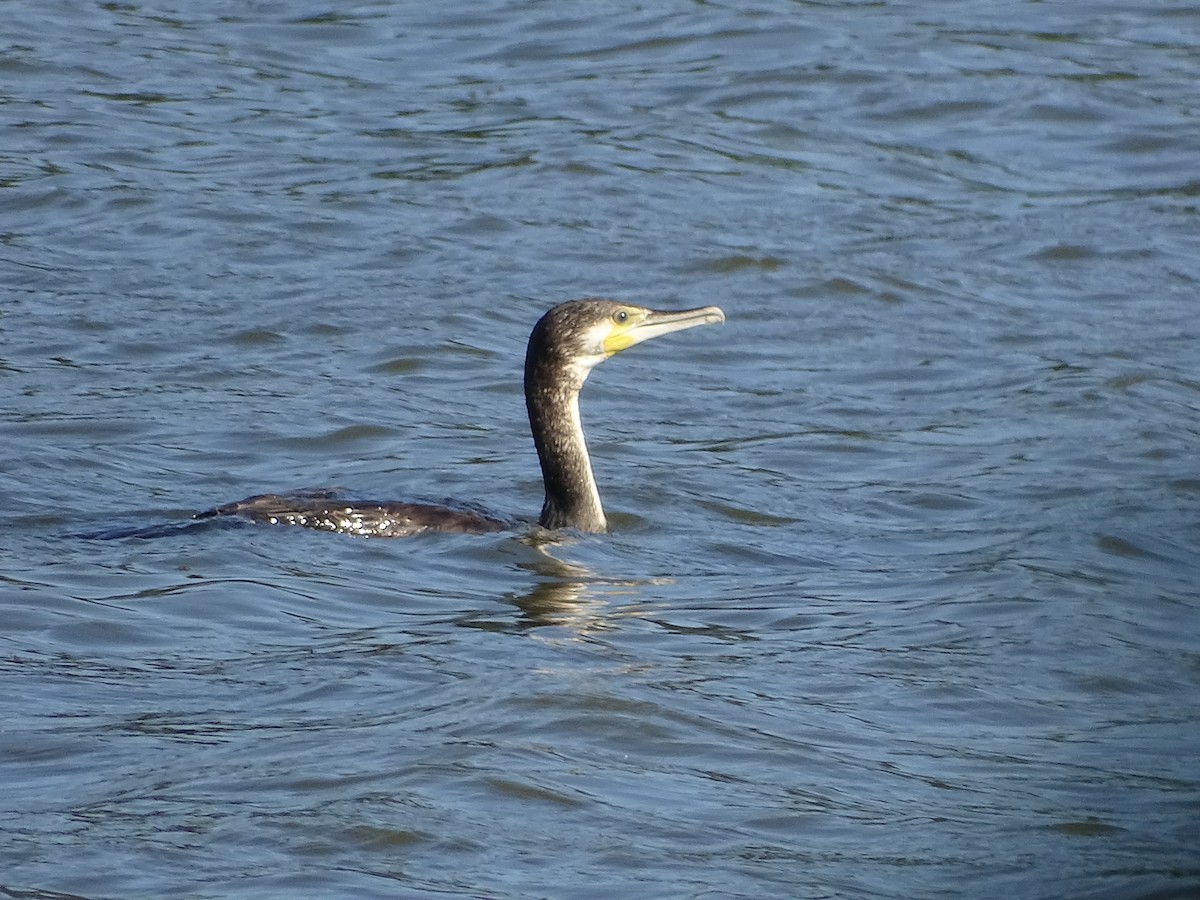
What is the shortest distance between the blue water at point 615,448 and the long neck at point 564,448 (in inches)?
12.3

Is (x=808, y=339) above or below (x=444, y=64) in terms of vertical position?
below

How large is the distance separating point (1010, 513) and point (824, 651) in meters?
2.23

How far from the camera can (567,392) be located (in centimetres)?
890

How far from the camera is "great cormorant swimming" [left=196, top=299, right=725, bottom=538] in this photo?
8.57m

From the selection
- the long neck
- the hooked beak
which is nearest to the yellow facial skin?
the hooked beak

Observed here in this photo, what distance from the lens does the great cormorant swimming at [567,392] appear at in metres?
8.57

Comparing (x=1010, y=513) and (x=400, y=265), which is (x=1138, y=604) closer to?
(x=1010, y=513)

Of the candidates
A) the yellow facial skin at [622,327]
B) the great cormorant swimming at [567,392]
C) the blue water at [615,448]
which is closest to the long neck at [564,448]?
the great cormorant swimming at [567,392]

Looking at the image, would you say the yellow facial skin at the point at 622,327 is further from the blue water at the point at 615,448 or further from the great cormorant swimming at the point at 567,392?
the blue water at the point at 615,448

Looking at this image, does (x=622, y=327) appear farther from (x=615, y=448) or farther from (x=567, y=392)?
(x=615, y=448)

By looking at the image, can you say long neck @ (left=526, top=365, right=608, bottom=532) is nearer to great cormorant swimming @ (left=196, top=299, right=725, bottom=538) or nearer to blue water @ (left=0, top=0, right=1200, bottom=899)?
great cormorant swimming @ (left=196, top=299, right=725, bottom=538)

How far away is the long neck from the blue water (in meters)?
0.31

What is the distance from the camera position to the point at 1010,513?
351 inches

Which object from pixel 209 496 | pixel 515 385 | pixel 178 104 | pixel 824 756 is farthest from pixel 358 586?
pixel 178 104
